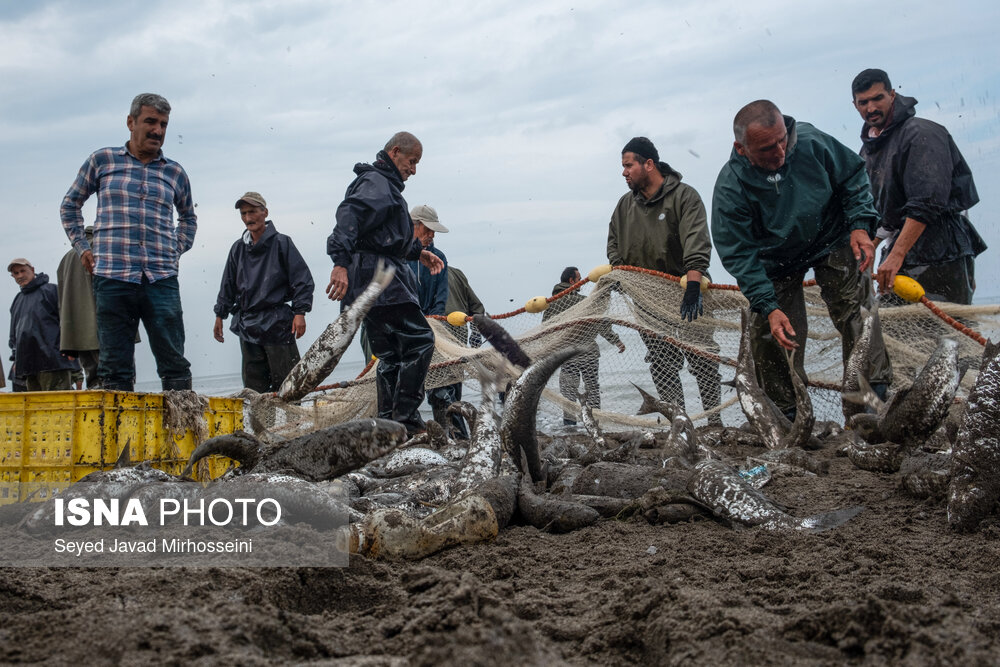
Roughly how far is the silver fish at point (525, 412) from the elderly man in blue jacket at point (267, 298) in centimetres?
400

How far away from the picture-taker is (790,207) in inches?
240

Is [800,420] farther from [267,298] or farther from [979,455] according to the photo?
[267,298]

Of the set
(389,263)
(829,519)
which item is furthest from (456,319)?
(829,519)

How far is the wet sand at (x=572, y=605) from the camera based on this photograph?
1.76 meters

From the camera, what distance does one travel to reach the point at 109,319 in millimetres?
5887

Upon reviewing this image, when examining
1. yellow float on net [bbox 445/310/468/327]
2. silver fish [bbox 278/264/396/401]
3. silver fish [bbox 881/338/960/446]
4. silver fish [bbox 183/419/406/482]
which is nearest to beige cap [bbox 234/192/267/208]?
yellow float on net [bbox 445/310/468/327]

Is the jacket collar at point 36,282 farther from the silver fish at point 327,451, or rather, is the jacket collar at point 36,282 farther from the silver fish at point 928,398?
the silver fish at point 928,398

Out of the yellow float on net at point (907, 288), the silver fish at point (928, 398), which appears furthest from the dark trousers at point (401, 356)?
the yellow float on net at point (907, 288)

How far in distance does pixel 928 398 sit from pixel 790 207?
2312 mm

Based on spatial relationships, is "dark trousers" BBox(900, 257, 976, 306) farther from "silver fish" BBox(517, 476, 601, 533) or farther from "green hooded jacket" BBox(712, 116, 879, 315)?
"silver fish" BBox(517, 476, 601, 533)

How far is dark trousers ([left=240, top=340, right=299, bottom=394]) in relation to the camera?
25.0 feet

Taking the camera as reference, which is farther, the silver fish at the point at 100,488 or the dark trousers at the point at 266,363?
the dark trousers at the point at 266,363

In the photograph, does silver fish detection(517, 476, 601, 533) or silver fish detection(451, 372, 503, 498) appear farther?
silver fish detection(451, 372, 503, 498)

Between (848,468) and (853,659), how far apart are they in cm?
340
